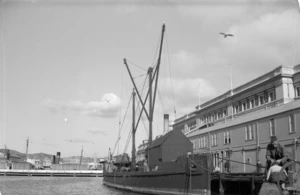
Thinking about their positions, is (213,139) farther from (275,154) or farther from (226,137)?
(275,154)

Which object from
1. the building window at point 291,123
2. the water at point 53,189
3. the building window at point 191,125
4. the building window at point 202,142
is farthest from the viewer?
the building window at point 191,125

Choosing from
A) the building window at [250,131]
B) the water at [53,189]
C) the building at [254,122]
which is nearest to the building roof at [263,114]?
the building at [254,122]

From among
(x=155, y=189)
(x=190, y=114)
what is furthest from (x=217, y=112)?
(x=155, y=189)

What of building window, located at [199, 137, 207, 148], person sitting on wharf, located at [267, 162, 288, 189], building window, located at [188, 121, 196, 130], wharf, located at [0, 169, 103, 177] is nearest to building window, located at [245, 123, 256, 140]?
building window, located at [199, 137, 207, 148]

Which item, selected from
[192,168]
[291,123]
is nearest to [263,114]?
[291,123]

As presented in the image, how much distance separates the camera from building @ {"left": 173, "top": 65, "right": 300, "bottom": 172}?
24.0 meters

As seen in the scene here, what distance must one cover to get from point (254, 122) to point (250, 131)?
91 centimetres

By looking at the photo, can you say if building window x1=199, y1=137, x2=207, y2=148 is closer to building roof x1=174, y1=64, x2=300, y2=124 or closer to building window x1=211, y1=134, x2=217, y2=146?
building window x1=211, y1=134, x2=217, y2=146

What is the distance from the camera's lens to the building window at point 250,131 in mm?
28000

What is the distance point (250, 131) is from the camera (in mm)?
28547

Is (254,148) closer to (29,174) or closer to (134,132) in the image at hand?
(134,132)

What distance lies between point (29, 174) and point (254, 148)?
68355 mm

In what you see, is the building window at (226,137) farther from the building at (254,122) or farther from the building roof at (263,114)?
the building roof at (263,114)

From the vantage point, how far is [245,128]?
29.4 m
